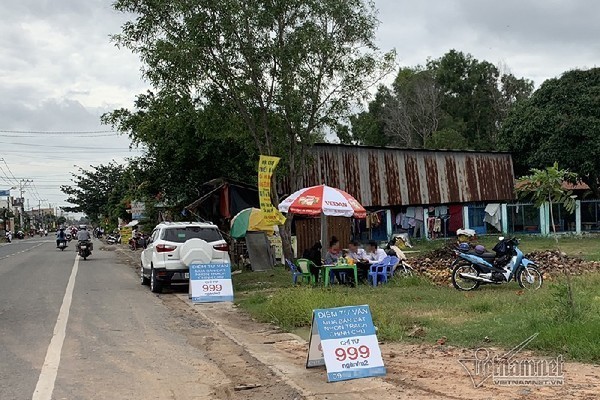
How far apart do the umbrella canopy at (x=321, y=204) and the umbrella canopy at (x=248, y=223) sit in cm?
499

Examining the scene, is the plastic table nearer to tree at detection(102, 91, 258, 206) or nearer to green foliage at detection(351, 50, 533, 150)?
tree at detection(102, 91, 258, 206)

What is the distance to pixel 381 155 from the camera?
31641 mm

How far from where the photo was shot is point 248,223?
21.0 m

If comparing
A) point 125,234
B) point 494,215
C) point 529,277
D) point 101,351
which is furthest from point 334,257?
point 125,234

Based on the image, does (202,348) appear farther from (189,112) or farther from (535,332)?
(189,112)

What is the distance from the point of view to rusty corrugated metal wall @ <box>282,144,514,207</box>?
29.7m

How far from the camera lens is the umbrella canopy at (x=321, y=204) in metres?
15.3

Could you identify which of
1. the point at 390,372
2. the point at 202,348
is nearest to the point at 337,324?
the point at 390,372

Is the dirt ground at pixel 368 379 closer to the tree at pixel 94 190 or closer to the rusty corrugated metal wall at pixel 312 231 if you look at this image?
the rusty corrugated metal wall at pixel 312 231

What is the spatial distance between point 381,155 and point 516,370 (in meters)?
25.0

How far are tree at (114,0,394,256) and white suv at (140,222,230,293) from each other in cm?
337

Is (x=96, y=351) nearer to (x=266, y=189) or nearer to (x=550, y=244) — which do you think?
(x=266, y=189)

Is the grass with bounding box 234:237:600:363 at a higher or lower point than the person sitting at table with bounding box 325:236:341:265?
lower

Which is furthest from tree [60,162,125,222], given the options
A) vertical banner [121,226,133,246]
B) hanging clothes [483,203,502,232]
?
hanging clothes [483,203,502,232]
